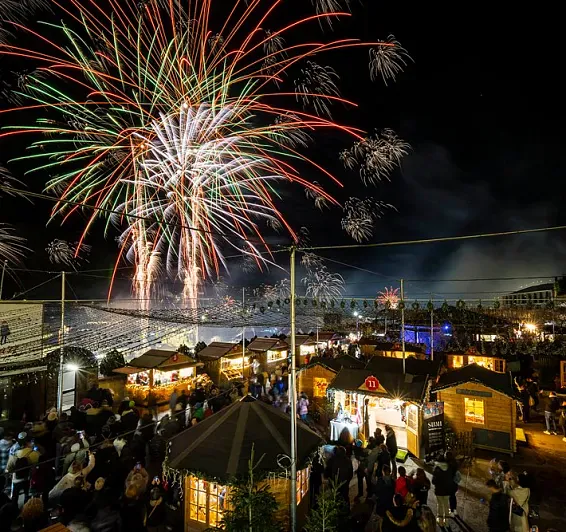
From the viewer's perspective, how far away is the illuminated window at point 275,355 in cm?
2466

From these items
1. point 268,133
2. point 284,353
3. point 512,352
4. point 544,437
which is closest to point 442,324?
point 512,352

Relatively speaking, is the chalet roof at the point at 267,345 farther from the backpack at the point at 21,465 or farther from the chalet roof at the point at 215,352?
the backpack at the point at 21,465

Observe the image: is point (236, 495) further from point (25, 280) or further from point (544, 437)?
point (25, 280)

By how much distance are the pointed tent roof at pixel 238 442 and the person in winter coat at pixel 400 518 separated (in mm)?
1773

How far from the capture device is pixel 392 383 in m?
12.5

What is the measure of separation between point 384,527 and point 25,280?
126ft

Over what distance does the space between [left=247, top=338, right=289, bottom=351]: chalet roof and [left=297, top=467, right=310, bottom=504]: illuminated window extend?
16292 millimetres

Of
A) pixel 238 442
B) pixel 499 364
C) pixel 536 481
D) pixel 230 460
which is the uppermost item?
pixel 238 442

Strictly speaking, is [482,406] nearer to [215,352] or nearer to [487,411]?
[487,411]

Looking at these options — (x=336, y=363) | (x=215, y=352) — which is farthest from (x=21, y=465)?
(x=215, y=352)

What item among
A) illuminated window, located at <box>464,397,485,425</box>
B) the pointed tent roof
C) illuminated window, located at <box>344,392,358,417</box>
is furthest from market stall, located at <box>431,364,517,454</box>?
the pointed tent roof

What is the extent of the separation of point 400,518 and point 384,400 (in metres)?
7.20

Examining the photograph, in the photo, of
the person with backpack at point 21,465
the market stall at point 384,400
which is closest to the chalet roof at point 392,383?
the market stall at point 384,400

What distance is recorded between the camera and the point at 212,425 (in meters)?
7.75
